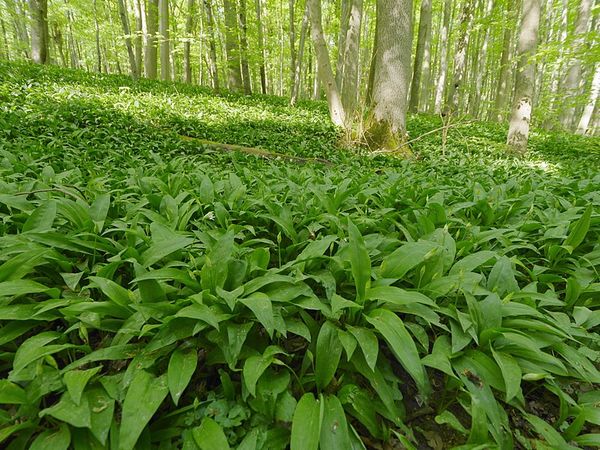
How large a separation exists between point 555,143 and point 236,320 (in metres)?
9.77

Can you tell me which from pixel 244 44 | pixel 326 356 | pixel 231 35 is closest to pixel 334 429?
pixel 326 356

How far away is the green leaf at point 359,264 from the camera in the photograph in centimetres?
139

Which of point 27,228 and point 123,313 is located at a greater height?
point 27,228

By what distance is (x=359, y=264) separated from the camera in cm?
144

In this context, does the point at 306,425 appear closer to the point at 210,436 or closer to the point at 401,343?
the point at 210,436

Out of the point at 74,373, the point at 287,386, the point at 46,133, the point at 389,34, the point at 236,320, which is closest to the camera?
the point at 74,373

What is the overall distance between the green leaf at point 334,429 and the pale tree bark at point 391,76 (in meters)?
5.37

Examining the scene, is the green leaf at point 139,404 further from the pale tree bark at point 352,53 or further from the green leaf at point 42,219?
the pale tree bark at point 352,53

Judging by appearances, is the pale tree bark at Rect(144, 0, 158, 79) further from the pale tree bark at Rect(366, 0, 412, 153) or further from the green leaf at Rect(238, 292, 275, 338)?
the green leaf at Rect(238, 292, 275, 338)

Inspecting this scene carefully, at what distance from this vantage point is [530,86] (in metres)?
6.03

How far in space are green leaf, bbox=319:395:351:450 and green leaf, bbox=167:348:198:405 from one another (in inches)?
17.3

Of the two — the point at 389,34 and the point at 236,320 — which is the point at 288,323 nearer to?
the point at 236,320

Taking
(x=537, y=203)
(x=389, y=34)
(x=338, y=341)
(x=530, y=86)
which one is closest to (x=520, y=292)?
(x=338, y=341)

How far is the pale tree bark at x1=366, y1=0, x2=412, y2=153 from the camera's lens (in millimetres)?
5750
